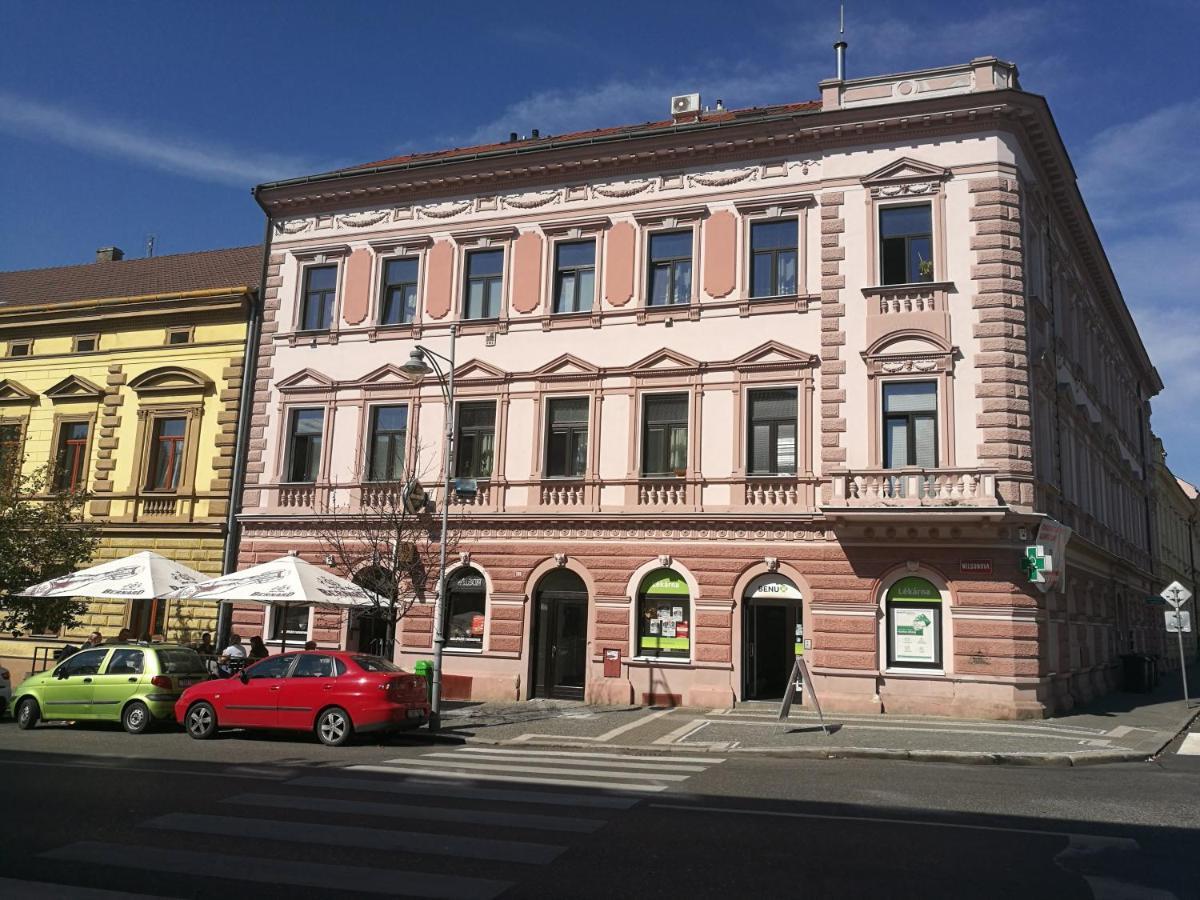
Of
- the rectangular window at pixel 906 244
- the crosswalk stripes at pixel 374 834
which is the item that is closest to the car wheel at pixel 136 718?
the crosswalk stripes at pixel 374 834

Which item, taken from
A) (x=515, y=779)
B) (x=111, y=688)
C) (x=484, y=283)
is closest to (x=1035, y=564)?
(x=515, y=779)

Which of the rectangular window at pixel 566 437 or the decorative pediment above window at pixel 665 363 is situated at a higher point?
the decorative pediment above window at pixel 665 363

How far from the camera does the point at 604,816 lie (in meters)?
9.84

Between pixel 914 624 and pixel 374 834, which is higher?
pixel 914 624

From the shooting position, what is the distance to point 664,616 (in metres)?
22.1

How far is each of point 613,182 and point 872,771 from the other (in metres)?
15.9

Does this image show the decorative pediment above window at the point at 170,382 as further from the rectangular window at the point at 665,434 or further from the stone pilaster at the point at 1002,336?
the stone pilaster at the point at 1002,336

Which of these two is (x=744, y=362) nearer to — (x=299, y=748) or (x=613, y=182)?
(x=613, y=182)

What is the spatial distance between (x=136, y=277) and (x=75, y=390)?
5.37 metres

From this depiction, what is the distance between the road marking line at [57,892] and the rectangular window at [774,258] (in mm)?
18494

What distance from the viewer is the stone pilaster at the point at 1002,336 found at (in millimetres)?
19766

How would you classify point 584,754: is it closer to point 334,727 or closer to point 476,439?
point 334,727

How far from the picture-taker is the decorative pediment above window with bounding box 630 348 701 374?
22.6 metres

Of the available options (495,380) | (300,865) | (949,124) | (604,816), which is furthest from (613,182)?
(300,865)
